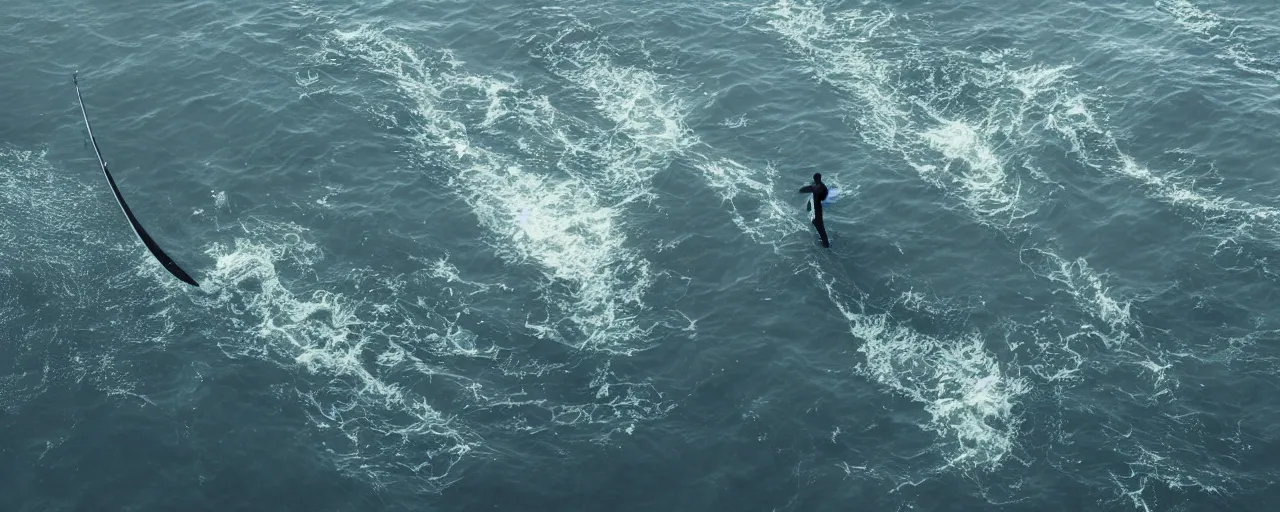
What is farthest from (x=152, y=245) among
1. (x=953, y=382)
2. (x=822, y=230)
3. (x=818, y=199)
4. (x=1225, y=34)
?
(x=1225, y=34)

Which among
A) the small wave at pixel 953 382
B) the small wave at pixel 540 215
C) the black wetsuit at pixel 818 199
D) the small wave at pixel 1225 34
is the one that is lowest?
the small wave at pixel 953 382

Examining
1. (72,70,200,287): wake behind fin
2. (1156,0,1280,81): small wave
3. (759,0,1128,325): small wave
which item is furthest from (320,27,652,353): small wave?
(1156,0,1280,81): small wave

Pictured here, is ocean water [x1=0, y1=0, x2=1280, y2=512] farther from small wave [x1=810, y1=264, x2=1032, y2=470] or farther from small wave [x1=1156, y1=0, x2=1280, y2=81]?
small wave [x1=1156, y1=0, x2=1280, y2=81]

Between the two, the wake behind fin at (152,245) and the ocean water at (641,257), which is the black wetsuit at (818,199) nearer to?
the ocean water at (641,257)

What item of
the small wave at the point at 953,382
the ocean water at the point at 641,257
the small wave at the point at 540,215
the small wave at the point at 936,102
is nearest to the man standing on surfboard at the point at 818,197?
the ocean water at the point at 641,257

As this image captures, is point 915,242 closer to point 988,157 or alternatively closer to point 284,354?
point 988,157

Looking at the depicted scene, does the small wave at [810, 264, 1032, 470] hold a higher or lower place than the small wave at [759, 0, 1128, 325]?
lower

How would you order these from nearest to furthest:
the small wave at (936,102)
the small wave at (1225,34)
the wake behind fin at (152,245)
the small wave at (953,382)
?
the small wave at (953,382)
the wake behind fin at (152,245)
the small wave at (936,102)
the small wave at (1225,34)

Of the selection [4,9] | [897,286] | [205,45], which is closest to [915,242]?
[897,286]

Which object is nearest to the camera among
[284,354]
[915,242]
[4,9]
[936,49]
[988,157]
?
[284,354]
